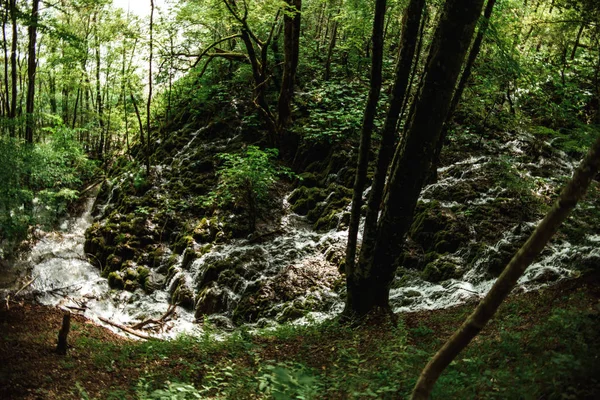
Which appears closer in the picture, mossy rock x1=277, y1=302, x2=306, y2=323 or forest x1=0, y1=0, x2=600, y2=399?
forest x1=0, y1=0, x2=600, y2=399

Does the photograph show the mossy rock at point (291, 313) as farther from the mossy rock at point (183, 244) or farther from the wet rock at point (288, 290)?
the mossy rock at point (183, 244)

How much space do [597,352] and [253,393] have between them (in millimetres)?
3094

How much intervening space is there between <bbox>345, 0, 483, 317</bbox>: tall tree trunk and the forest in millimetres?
29

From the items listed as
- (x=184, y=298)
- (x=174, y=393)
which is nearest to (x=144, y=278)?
(x=184, y=298)

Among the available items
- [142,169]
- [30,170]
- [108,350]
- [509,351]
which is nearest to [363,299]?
[509,351]

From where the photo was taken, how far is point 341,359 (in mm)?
4859

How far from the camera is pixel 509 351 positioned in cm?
401

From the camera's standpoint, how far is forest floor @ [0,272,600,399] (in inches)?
126

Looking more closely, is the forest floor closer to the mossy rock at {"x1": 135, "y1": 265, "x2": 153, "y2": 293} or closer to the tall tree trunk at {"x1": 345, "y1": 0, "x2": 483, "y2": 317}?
the tall tree trunk at {"x1": 345, "y1": 0, "x2": 483, "y2": 317}

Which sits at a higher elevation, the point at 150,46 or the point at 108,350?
the point at 150,46

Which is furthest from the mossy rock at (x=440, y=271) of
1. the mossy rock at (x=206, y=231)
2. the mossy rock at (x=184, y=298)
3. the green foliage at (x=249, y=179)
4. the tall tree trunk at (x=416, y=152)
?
the mossy rock at (x=206, y=231)

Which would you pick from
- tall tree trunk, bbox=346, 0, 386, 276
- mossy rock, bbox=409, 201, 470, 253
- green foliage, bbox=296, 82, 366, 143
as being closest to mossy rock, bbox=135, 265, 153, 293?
green foliage, bbox=296, 82, 366, 143

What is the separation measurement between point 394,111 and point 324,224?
538 centimetres

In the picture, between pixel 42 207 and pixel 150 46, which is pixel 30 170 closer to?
pixel 42 207
